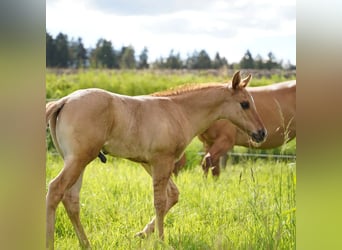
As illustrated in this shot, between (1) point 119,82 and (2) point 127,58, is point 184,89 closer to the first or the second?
(1) point 119,82

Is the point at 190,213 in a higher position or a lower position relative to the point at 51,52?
lower

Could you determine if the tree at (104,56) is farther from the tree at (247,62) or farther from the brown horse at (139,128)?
the brown horse at (139,128)

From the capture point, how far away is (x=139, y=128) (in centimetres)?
193

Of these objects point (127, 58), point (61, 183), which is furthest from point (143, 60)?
point (61, 183)

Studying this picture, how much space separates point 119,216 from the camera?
2158 millimetres

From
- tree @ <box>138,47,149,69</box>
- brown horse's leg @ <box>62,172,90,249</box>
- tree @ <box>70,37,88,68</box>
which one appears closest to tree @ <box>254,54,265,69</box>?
tree @ <box>138,47,149,69</box>

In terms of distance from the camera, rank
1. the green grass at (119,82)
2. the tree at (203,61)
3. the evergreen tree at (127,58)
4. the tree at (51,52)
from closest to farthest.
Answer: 1. the green grass at (119,82)
2. the tree at (51,52)
3. the evergreen tree at (127,58)
4. the tree at (203,61)

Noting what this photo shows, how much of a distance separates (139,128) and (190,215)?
1.57 feet

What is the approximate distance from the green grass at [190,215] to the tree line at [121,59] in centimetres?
444

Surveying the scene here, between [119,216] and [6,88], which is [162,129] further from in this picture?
[6,88]

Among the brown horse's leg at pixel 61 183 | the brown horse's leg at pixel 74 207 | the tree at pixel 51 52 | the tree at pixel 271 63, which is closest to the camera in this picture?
the brown horse's leg at pixel 61 183

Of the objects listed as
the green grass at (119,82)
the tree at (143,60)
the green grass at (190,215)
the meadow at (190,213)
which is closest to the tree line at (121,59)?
the tree at (143,60)

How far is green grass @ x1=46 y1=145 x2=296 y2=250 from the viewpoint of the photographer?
168cm

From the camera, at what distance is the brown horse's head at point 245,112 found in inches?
86.3
